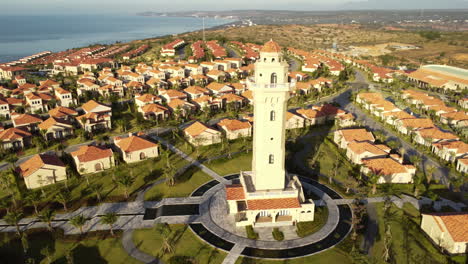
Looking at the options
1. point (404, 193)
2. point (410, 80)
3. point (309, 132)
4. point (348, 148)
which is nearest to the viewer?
point (404, 193)

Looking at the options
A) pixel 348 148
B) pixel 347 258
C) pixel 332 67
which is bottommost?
pixel 347 258

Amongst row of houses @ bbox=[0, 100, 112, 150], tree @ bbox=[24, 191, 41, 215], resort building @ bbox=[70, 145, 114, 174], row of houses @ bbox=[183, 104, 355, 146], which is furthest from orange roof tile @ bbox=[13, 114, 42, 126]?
row of houses @ bbox=[183, 104, 355, 146]

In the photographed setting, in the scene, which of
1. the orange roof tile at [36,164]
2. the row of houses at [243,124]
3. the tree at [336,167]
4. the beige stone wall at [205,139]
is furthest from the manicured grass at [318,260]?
Answer: the orange roof tile at [36,164]

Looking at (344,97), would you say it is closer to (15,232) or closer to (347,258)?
(347,258)

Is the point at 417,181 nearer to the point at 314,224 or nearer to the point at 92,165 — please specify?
the point at 314,224

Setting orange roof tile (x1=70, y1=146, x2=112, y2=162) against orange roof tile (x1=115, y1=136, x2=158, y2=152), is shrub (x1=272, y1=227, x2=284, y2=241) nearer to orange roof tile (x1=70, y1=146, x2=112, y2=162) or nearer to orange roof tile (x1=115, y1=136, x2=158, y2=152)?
orange roof tile (x1=115, y1=136, x2=158, y2=152)

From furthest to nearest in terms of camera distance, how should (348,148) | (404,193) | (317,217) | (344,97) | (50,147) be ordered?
(344,97)
(50,147)
(348,148)
(404,193)
(317,217)

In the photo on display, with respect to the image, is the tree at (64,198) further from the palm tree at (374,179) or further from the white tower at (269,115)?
the palm tree at (374,179)

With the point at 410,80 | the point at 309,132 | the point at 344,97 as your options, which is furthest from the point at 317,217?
the point at 410,80
